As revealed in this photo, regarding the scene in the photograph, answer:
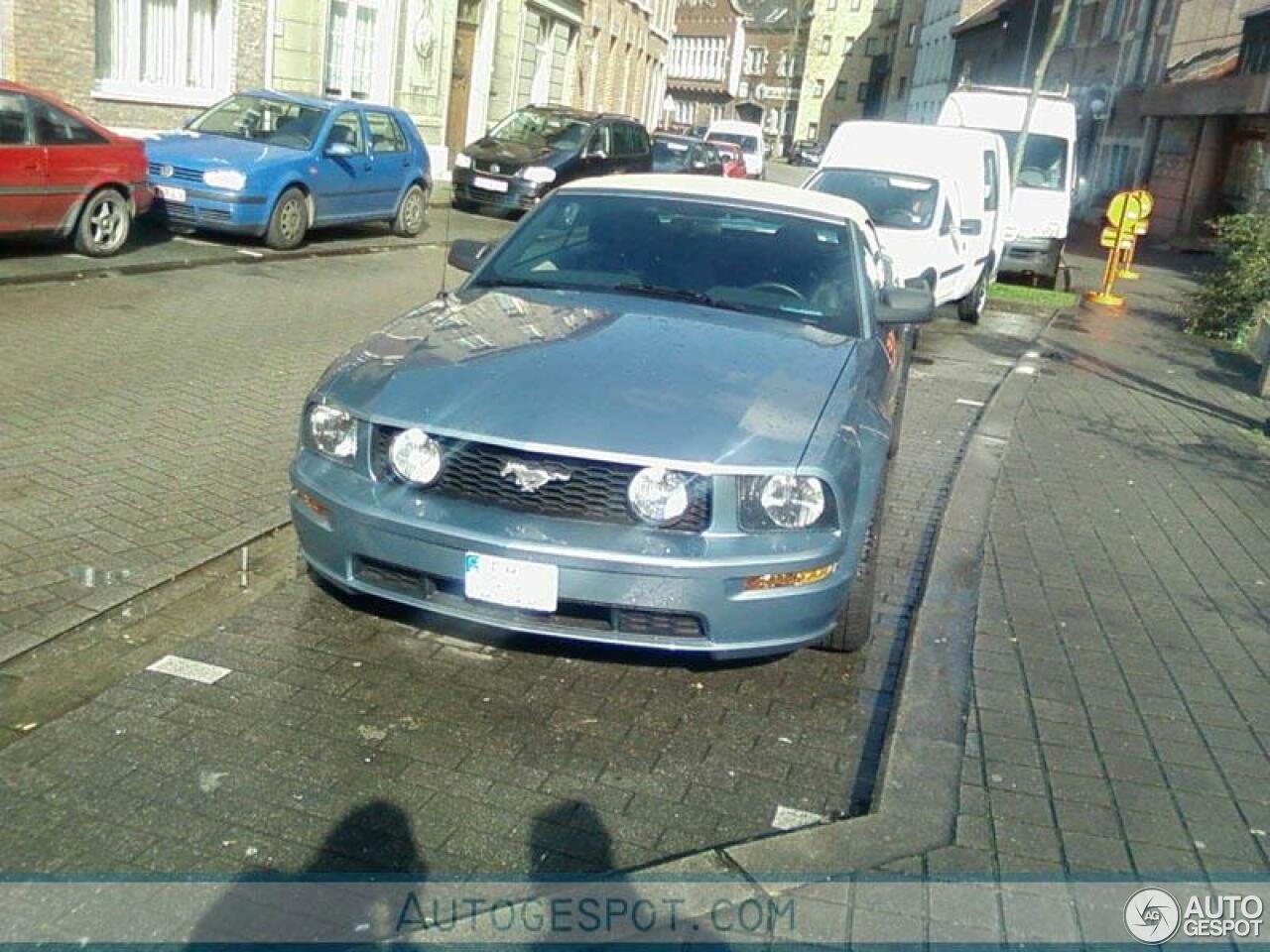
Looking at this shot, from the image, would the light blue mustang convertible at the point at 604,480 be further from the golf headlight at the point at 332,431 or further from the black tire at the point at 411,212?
the black tire at the point at 411,212

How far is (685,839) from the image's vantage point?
3.53m

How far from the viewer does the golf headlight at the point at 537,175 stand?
1914 centimetres

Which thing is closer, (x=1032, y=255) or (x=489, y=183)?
(x=1032, y=255)

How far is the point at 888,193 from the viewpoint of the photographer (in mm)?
13867

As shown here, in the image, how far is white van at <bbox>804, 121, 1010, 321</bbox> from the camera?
13.0 m

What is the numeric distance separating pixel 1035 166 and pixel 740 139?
25.2 m

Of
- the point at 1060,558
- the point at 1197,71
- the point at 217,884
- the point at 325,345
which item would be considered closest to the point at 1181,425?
the point at 1060,558

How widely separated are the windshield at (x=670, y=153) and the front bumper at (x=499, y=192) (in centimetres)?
558

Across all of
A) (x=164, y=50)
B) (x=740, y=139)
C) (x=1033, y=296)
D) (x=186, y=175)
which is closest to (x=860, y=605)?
(x=186, y=175)

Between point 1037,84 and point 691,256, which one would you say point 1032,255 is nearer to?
point 1037,84

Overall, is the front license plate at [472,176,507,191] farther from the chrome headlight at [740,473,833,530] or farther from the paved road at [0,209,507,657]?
the chrome headlight at [740,473,833,530]

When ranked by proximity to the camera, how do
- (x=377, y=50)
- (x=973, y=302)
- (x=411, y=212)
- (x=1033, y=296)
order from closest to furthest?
(x=973, y=302) < (x=411, y=212) < (x=1033, y=296) < (x=377, y=50)

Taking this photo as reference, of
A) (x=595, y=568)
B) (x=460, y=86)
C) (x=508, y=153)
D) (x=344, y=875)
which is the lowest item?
(x=344, y=875)

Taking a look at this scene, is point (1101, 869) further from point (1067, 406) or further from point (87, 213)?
point (87, 213)
